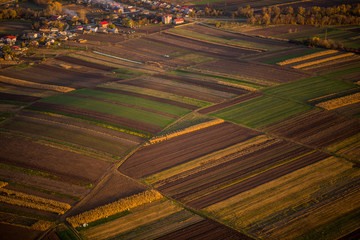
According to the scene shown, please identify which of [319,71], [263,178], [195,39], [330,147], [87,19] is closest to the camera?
[263,178]

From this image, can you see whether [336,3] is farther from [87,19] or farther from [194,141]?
[194,141]

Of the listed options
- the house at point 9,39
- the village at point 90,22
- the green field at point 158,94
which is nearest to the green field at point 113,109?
the green field at point 158,94

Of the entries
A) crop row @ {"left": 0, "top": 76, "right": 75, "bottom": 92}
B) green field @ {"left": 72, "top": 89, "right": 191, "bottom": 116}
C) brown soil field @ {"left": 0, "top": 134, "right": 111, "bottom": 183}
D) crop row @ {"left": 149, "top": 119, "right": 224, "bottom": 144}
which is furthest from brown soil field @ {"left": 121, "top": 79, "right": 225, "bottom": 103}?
brown soil field @ {"left": 0, "top": 134, "right": 111, "bottom": 183}

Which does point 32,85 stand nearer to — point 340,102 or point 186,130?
point 186,130

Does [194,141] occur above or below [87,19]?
below

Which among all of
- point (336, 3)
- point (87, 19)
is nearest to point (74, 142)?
point (87, 19)

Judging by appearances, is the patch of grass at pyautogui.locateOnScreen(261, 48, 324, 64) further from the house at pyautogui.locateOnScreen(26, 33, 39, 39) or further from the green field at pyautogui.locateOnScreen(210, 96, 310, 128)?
the house at pyautogui.locateOnScreen(26, 33, 39, 39)

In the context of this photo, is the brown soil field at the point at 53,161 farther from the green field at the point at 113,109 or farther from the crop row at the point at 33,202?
the green field at the point at 113,109
